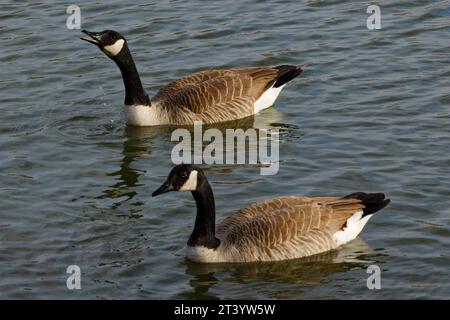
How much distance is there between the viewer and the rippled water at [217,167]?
1308cm

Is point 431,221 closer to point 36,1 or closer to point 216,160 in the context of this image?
point 216,160

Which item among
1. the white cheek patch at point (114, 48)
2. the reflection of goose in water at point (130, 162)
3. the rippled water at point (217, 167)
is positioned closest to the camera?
the rippled water at point (217, 167)

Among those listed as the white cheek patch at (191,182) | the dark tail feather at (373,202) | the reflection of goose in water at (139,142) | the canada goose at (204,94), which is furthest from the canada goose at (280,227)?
the canada goose at (204,94)

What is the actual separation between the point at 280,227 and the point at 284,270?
54 centimetres

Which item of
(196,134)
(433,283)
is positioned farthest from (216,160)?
(433,283)

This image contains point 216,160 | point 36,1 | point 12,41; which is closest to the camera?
point 216,160

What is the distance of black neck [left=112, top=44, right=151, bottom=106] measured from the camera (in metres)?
17.7

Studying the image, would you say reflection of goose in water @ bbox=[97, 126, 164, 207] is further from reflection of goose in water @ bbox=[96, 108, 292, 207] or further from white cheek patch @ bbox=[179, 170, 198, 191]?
white cheek patch @ bbox=[179, 170, 198, 191]

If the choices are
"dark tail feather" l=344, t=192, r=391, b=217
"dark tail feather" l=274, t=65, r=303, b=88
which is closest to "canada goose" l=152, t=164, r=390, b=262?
"dark tail feather" l=344, t=192, r=391, b=217

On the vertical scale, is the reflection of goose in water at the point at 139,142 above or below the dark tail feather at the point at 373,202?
below

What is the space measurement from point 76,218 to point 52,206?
497 millimetres

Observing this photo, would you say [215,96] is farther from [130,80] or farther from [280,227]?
[280,227]

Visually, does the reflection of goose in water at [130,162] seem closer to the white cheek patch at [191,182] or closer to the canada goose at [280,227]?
the canada goose at [280,227]

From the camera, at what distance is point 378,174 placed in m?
15.3
